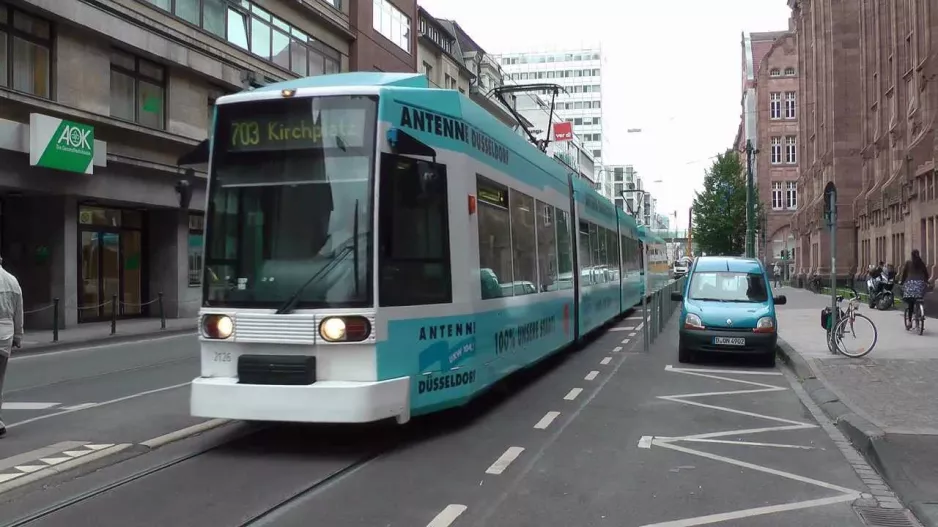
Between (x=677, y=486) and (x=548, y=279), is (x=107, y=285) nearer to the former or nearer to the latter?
(x=548, y=279)

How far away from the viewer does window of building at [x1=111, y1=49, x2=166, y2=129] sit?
2419 centimetres

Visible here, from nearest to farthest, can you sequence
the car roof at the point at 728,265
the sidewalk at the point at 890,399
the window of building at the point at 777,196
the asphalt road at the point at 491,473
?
the asphalt road at the point at 491,473, the sidewalk at the point at 890,399, the car roof at the point at 728,265, the window of building at the point at 777,196

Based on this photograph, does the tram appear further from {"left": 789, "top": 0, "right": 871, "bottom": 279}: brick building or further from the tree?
the tree

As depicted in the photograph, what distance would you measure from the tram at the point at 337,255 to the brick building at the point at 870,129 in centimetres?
2065

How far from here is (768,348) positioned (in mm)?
14047

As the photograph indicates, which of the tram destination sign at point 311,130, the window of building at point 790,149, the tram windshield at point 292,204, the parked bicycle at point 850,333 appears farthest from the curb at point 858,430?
the window of building at point 790,149

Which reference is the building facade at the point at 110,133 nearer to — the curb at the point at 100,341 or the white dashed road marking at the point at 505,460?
the curb at the point at 100,341

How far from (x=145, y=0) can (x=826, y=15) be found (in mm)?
36687

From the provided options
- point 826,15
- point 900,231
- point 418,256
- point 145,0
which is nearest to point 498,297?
point 418,256

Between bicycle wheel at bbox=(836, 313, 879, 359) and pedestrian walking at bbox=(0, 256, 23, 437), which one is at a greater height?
pedestrian walking at bbox=(0, 256, 23, 437)

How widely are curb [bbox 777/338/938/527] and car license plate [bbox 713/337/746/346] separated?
115cm

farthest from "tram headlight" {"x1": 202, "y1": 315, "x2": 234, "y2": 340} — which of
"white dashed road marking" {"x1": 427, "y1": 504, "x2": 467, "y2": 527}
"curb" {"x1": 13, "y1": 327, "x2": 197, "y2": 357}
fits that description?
"curb" {"x1": 13, "y1": 327, "x2": 197, "y2": 357}

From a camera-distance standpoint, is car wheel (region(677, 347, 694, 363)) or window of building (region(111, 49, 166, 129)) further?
window of building (region(111, 49, 166, 129))

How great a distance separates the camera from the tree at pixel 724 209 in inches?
2436
